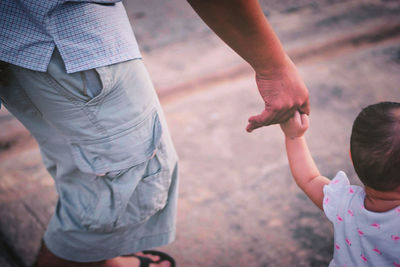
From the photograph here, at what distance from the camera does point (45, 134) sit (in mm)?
1140

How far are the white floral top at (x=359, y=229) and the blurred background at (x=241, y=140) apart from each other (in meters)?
0.62

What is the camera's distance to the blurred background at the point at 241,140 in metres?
1.62

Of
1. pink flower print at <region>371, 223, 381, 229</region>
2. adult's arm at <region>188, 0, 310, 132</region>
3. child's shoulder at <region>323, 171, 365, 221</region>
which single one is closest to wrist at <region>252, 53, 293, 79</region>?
adult's arm at <region>188, 0, 310, 132</region>

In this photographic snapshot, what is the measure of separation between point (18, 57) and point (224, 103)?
180 cm

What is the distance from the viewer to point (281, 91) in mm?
1023

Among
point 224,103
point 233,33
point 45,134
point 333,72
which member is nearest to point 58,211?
point 45,134

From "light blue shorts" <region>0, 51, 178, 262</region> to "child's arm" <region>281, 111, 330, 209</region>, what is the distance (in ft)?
1.46

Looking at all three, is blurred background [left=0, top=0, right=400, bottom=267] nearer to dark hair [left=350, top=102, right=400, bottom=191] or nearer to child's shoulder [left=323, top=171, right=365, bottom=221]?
child's shoulder [left=323, top=171, right=365, bottom=221]

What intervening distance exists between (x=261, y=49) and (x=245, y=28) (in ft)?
0.30

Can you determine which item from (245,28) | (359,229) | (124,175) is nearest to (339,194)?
(359,229)

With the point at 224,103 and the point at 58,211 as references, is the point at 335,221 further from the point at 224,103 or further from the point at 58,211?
the point at 224,103

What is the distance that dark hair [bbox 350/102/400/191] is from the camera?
774 mm

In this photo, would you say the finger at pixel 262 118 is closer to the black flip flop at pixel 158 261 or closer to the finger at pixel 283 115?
the finger at pixel 283 115

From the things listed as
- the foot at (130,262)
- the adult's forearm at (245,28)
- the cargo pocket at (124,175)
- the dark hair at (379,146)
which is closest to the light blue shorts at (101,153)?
the cargo pocket at (124,175)
